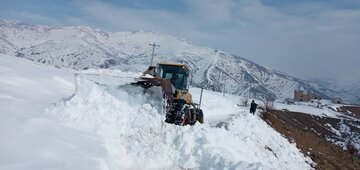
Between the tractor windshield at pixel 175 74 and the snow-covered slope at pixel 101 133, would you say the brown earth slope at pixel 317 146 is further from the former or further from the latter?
the tractor windshield at pixel 175 74

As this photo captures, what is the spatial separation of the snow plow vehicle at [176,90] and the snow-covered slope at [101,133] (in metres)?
0.62

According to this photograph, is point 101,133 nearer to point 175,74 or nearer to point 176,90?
point 176,90

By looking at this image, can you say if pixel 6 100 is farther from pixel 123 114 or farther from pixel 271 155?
pixel 271 155

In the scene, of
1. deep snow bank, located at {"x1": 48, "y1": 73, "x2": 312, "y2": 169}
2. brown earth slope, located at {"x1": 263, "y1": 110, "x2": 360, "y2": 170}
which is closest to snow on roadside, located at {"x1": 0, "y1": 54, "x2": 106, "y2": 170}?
deep snow bank, located at {"x1": 48, "y1": 73, "x2": 312, "y2": 169}

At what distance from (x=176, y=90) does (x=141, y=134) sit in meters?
7.38

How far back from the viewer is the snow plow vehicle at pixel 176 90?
1698cm

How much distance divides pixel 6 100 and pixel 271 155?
37.9ft

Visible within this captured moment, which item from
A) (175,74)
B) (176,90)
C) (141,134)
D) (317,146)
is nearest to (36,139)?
(141,134)

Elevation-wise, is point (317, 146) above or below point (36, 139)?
below

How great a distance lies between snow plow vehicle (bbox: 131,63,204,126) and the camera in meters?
17.0

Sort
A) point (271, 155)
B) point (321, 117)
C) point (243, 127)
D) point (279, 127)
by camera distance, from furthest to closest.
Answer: point (321, 117), point (279, 127), point (243, 127), point (271, 155)

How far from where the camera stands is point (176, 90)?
20.9 meters

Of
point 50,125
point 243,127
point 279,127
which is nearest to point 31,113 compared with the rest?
point 50,125

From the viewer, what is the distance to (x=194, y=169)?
1280 centimetres
